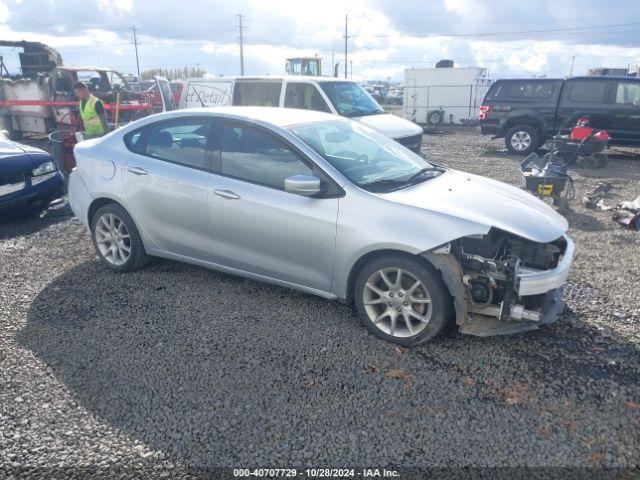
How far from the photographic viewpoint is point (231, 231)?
428cm

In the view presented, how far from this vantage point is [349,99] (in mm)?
10031

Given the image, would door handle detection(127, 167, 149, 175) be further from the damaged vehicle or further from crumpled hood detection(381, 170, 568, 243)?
crumpled hood detection(381, 170, 568, 243)

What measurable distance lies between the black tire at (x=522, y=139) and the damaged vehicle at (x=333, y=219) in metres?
9.82

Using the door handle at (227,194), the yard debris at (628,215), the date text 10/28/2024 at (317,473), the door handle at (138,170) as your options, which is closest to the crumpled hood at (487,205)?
the door handle at (227,194)

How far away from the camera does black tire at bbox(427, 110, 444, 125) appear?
23.8m

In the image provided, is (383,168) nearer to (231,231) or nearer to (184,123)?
(231,231)

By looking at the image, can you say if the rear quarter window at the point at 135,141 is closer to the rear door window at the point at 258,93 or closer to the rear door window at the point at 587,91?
the rear door window at the point at 258,93

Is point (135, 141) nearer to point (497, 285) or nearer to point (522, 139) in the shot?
point (497, 285)

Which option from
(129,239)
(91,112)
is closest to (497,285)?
(129,239)

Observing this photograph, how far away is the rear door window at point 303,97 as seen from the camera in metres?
9.66

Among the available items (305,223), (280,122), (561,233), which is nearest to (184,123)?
(280,122)

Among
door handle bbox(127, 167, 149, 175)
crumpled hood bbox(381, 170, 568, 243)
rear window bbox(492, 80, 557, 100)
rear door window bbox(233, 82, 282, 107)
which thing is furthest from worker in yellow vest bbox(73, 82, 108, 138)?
rear window bbox(492, 80, 557, 100)

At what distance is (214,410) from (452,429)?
1392mm

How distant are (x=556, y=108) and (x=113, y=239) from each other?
11657 millimetres
